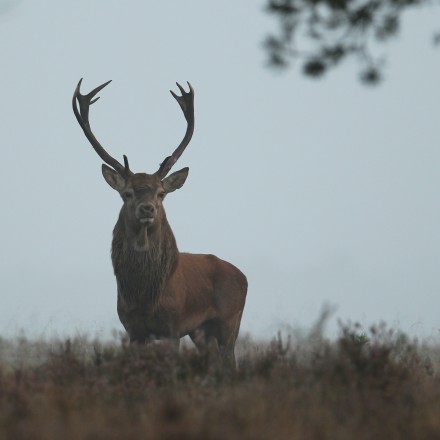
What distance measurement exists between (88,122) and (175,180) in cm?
176

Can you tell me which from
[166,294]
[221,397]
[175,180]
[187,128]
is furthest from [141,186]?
[221,397]

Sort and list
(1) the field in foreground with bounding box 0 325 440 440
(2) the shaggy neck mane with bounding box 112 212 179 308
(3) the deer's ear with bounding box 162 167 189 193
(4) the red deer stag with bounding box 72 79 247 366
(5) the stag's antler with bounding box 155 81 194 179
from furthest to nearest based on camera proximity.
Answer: (5) the stag's antler with bounding box 155 81 194 179 < (3) the deer's ear with bounding box 162 167 189 193 < (2) the shaggy neck mane with bounding box 112 212 179 308 < (4) the red deer stag with bounding box 72 79 247 366 < (1) the field in foreground with bounding box 0 325 440 440

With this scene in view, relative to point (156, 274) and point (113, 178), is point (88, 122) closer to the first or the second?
point (113, 178)

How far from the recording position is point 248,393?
21.0 ft

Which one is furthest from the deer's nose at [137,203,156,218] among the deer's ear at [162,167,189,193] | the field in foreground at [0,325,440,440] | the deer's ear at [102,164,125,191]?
the field in foreground at [0,325,440,440]

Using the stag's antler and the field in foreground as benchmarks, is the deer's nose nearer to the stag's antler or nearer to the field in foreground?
the stag's antler

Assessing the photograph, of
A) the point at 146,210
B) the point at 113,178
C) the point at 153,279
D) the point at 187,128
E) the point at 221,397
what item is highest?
the point at 187,128

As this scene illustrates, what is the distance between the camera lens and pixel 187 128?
1234 cm

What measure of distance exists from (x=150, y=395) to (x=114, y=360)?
1.01 m

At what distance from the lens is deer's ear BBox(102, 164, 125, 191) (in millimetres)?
10805

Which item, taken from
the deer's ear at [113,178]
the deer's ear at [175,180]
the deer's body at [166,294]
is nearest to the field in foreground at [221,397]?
the deer's body at [166,294]

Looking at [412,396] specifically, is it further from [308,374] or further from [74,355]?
[74,355]

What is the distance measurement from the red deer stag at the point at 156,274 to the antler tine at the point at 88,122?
0.01 metres

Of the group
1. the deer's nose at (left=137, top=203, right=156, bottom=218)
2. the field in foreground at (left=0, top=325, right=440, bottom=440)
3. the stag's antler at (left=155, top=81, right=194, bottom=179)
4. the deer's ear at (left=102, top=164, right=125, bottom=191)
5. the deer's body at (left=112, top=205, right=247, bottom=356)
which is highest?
the stag's antler at (left=155, top=81, right=194, bottom=179)
